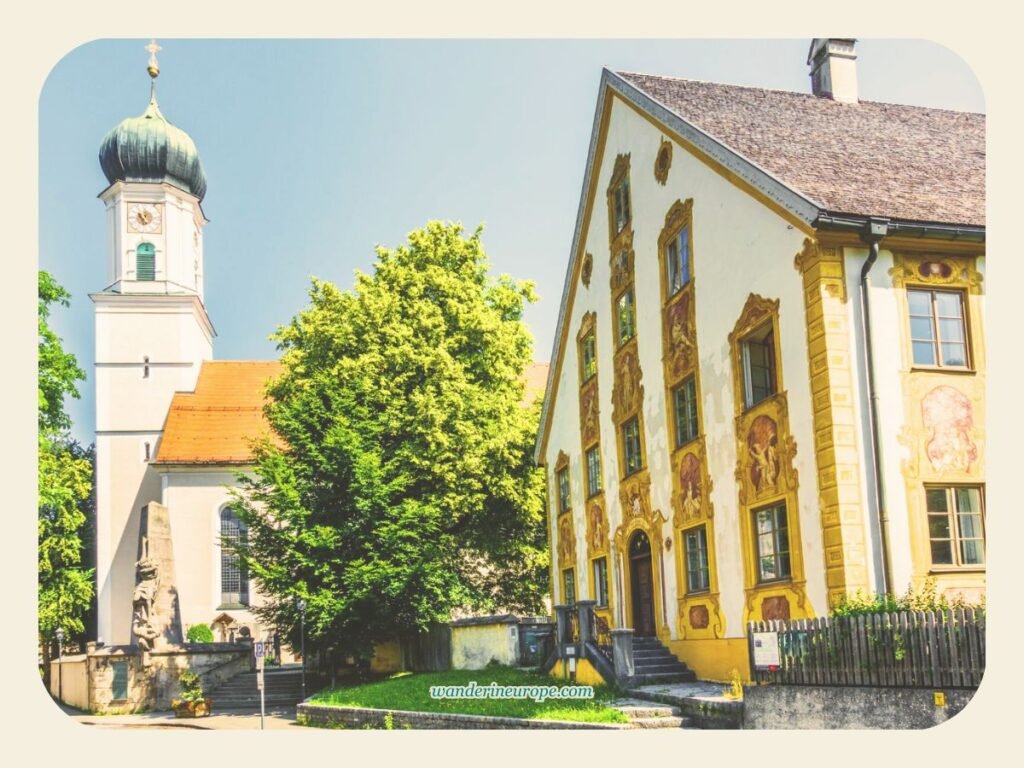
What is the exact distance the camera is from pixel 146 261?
34125mm

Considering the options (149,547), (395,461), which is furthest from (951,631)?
(149,547)

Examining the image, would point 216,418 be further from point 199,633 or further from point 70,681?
point 70,681

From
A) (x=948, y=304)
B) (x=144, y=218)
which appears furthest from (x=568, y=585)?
(x=144, y=218)

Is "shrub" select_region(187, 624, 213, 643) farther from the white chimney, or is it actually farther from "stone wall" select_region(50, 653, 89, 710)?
the white chimney

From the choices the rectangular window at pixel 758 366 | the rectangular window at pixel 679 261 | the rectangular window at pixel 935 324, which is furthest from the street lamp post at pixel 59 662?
the rectangular window at pixel 935 324

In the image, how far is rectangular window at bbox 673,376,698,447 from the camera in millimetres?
17359

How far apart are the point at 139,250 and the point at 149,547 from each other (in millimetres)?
9952

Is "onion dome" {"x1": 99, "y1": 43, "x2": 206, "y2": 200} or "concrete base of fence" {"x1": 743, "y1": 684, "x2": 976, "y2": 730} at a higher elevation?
"onion dome" {"x1": 99, "y1": 43, "x2": 206, "y2": 200}

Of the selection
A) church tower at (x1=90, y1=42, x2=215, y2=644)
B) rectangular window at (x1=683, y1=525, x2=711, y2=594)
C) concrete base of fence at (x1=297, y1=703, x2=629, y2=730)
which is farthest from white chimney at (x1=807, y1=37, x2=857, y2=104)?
church tower at (x1=90, y1=42, x2=215, y2=644)

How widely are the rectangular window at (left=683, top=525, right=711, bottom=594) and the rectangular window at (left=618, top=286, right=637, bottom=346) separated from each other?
3625 millimetres

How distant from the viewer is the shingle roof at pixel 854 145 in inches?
542

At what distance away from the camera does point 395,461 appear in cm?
2447

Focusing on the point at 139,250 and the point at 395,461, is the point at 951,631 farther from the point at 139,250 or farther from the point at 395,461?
the point at 139,250

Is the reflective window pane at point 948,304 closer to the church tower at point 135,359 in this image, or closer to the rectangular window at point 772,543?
the rectangular window at point 772,543
